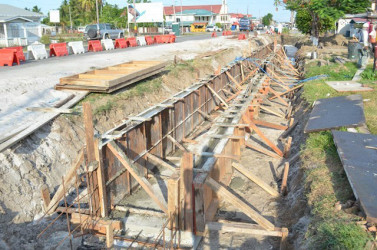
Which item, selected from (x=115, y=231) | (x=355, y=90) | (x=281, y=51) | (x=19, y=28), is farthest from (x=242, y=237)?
(x=19, y=28)

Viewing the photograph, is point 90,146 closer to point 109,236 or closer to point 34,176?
point 34,176

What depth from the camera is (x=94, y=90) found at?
13.3 metres

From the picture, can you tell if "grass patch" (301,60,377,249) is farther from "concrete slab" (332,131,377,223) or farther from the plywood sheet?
the plywood sheet

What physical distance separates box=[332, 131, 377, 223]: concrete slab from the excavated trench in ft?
19.7

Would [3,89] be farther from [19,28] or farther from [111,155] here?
[19,28]

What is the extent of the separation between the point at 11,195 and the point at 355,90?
13791 millimetres

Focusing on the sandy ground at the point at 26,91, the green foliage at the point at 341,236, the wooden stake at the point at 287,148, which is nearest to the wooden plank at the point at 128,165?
the sandy ground at the point at 26,91

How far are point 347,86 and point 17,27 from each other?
3943 centimetres

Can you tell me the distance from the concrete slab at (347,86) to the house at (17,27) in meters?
35.8

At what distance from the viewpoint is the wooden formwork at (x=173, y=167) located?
25.1 feet

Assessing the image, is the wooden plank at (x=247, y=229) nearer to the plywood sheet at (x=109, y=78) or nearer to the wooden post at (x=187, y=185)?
the wooden post at (x=187, y=185)

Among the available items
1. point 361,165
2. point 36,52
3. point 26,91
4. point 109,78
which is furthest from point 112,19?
point 361,165

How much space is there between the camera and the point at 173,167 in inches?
404

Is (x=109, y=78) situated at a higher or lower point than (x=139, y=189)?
higher
